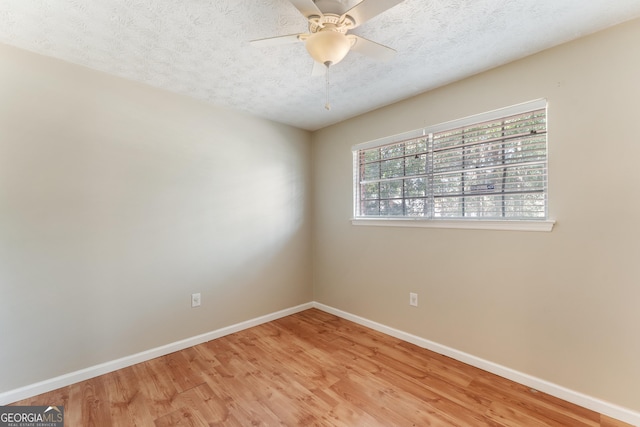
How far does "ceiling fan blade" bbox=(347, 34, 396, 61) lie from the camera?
1.49 meters

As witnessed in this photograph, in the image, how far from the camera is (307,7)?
1.24 meters

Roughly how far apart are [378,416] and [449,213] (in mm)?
1662

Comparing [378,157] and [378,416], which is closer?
[378,416]

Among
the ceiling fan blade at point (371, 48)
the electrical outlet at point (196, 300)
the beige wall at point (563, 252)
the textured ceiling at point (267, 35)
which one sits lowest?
the electrical outlet at point (196, 300)

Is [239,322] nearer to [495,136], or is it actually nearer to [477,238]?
[477,238]

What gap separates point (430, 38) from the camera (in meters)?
1.75

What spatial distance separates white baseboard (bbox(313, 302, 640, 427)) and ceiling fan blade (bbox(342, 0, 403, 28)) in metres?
2.51

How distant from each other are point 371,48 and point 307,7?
47 centimetres

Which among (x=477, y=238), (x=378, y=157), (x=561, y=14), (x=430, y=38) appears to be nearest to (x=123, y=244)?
(x=378, y=157)

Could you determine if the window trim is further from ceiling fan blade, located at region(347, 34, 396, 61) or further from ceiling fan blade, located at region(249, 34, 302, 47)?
ceiling fan blade, located at region(249, 34, 302, 47)

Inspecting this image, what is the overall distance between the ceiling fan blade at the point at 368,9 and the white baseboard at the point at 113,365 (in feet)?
9.46

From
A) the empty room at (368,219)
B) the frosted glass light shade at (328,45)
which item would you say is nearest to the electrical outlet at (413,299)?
the empty room at (368,219)

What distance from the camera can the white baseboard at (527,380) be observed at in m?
1.64

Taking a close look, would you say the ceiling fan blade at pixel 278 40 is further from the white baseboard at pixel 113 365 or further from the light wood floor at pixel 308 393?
the white baseboard at pixel 113 365
